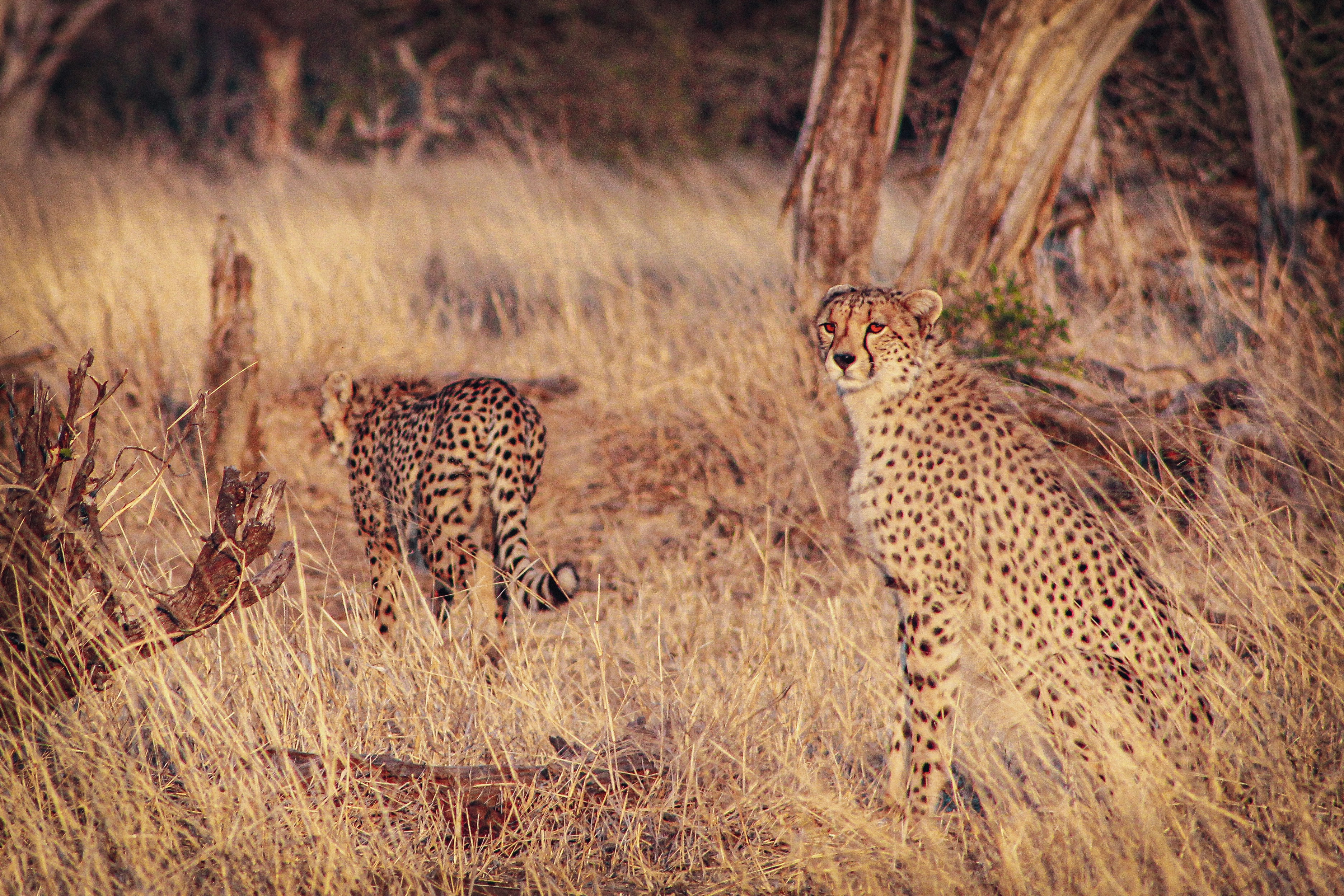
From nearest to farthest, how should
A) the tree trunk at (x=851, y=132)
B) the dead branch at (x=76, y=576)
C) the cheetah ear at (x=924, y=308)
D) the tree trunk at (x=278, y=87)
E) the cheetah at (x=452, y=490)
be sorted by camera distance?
the dead branch at (x=76, y=576), the cheetah ear at (x=924, y=308), the cheetah at (x=452, y=490), the tree trunk at (x=851, y=132), the tree trunk at (x=278, y=87)

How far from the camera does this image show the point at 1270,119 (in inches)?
232

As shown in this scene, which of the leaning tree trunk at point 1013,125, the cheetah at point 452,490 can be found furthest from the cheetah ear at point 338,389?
the leaning tree trunk at point 1013,125

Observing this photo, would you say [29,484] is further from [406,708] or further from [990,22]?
[990,22]

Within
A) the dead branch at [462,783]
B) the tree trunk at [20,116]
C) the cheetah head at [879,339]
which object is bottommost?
the tree trunk at [20,116]

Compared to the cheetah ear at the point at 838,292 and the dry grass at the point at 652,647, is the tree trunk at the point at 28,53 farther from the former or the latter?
the cheetah ear at the point at 838,292

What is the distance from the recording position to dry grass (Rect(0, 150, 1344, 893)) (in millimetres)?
2232

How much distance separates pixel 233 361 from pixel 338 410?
0.85m

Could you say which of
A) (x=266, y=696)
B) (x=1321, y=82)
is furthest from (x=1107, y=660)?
(x=1321, y=82)

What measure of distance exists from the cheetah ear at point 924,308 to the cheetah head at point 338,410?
208 centimetres

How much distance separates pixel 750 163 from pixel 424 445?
818 centimetres

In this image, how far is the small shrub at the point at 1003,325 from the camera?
464 centimetres

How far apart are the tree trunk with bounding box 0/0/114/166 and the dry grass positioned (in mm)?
8953

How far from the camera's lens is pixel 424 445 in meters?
3.75

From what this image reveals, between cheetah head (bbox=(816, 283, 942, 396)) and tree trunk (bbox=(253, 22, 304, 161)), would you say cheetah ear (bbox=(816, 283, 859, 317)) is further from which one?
tree trunk (bbox=(253, 22, 304, 161))
